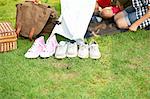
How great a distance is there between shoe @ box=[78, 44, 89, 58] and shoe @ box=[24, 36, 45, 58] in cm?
42

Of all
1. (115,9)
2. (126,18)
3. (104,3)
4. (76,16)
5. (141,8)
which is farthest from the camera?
(104,3)

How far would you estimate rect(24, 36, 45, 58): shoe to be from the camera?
389 centimetres

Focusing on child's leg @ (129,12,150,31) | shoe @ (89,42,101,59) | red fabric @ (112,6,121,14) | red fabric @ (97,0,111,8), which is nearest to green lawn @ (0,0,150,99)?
shoe @ (89,42,101,59)

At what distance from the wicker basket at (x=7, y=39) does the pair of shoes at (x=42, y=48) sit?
8.3 inches

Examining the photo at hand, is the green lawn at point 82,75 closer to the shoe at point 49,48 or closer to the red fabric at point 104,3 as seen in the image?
the shoe at point 49,48

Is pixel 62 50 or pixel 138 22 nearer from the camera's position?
pixel 62 50

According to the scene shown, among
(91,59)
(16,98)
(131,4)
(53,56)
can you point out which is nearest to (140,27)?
(131,4)

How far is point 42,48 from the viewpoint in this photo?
13.1ft

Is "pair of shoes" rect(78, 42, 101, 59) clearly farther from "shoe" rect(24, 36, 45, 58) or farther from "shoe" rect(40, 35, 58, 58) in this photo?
"shoe" rect(24, 36, 45, 58)

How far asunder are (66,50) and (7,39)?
0.66 meters

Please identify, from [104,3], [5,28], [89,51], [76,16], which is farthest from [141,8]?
[5,28]

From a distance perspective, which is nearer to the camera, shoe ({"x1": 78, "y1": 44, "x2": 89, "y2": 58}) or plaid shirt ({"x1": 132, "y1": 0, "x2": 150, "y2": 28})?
shoe ({"x1": 78, "y1": 44, "x2": 89, "y2": 58})

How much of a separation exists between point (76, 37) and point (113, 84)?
925 mm

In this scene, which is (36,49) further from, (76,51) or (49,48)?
(76,51)
